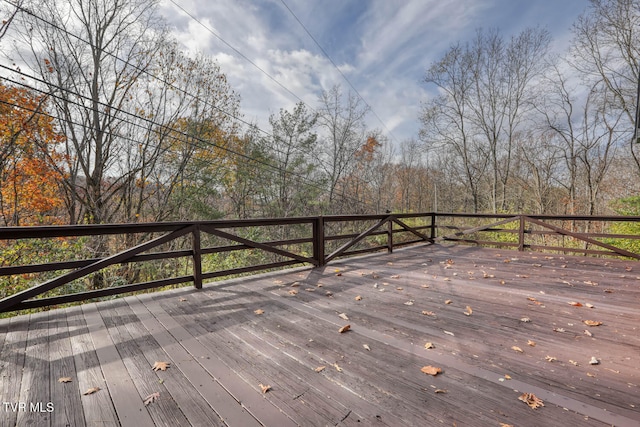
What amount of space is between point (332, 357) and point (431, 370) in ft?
2.18

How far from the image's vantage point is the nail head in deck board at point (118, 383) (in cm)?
136

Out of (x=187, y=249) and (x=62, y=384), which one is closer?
(x=62, y=384)

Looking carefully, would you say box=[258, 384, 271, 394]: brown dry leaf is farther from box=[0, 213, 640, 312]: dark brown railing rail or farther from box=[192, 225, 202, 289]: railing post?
box=[192, 225, 202, 289]: railing post

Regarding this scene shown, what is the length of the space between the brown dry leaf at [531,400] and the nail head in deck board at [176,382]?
161cm

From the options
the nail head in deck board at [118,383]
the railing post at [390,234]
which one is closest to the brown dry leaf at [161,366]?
the nail head in deck board at [118,383]

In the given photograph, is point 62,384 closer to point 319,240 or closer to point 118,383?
point 118,383

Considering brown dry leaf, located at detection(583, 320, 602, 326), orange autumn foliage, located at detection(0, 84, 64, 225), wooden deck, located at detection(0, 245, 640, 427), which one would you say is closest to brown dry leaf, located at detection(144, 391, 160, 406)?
wooden deck, located at detection(0, 245, 640, 427)

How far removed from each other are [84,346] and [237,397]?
5.00 feet

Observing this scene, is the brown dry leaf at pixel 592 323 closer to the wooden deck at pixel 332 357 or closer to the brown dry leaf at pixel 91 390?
the wooden deck at pixel 332 357

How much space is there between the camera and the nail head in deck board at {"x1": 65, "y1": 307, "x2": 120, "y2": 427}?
1.36m

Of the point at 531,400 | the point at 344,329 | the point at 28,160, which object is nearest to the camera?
the point at 531,400

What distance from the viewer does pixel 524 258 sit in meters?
5.29

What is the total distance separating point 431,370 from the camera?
67.7 inches

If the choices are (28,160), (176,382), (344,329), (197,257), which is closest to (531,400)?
(344,329)
